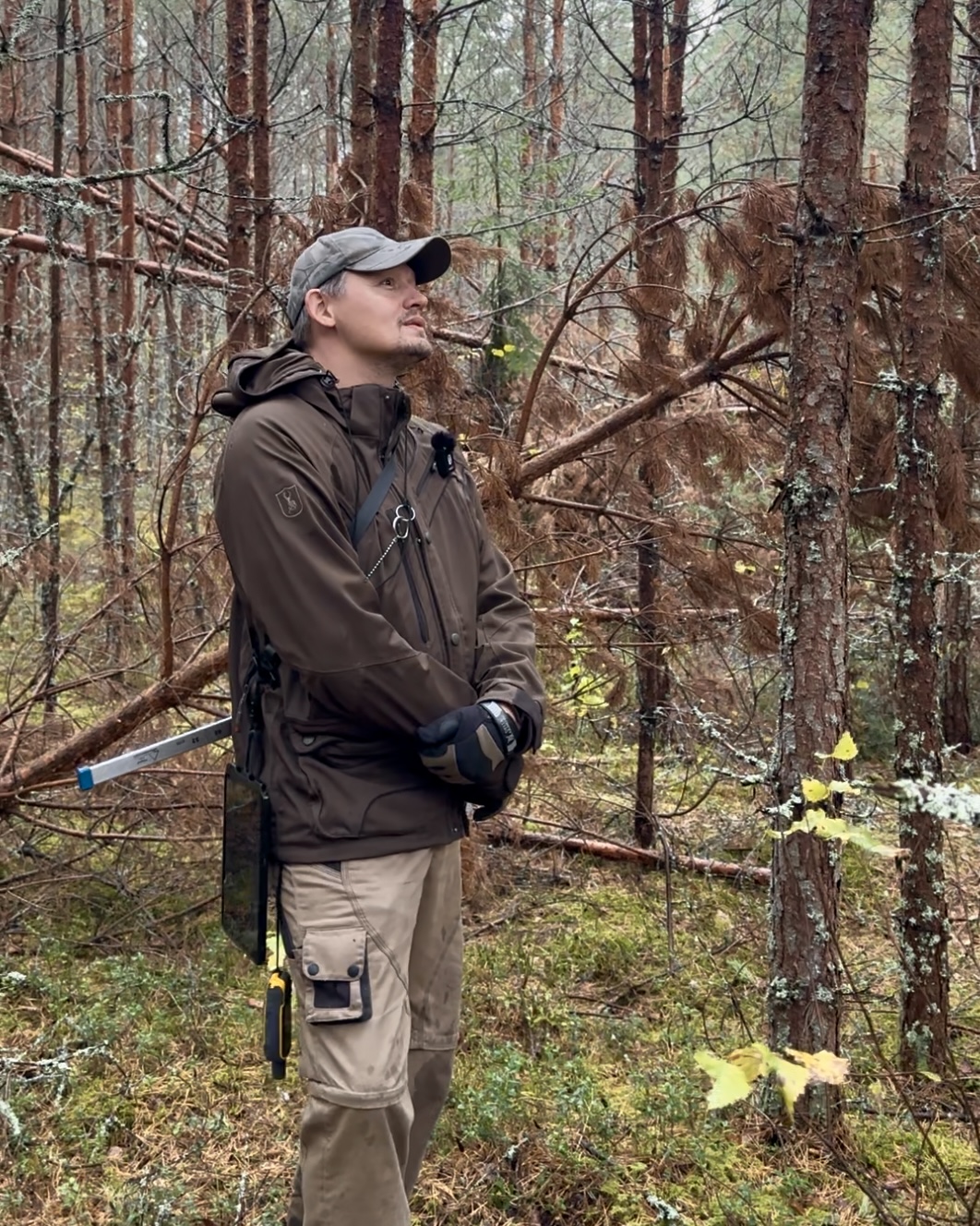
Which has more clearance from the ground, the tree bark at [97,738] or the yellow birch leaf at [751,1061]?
the yellow birch leaf at [751,1061]

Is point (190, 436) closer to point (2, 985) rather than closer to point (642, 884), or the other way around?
point (2, 985)

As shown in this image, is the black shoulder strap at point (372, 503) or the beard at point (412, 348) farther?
the beard at point (412, 348)

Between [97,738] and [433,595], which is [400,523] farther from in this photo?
[97,738]

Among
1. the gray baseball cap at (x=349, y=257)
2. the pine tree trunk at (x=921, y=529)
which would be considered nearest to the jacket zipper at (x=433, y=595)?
the gray baseball cap at (x=349, y=257)

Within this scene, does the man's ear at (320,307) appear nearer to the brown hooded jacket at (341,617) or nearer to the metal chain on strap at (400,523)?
the brown hooded jacket at (341,617)

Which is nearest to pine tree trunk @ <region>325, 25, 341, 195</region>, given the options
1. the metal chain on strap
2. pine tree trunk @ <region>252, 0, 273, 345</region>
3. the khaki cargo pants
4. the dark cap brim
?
pine tree trunk @ <region>252, 0, 273, 345</region>

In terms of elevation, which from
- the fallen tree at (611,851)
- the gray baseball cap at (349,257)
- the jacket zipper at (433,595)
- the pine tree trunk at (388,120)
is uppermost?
the pine tree trunk at (388,120)

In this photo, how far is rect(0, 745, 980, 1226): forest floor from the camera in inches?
114

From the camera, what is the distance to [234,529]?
2.14 metres

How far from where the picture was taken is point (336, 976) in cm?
208

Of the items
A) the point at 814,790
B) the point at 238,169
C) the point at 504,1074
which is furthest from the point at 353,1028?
the point at 238,169

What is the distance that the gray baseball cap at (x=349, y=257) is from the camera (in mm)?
2467

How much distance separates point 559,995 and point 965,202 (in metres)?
3.52

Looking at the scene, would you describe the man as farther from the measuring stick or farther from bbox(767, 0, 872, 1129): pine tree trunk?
bbox(767, 0, 872, 1129): pine tree trunk
